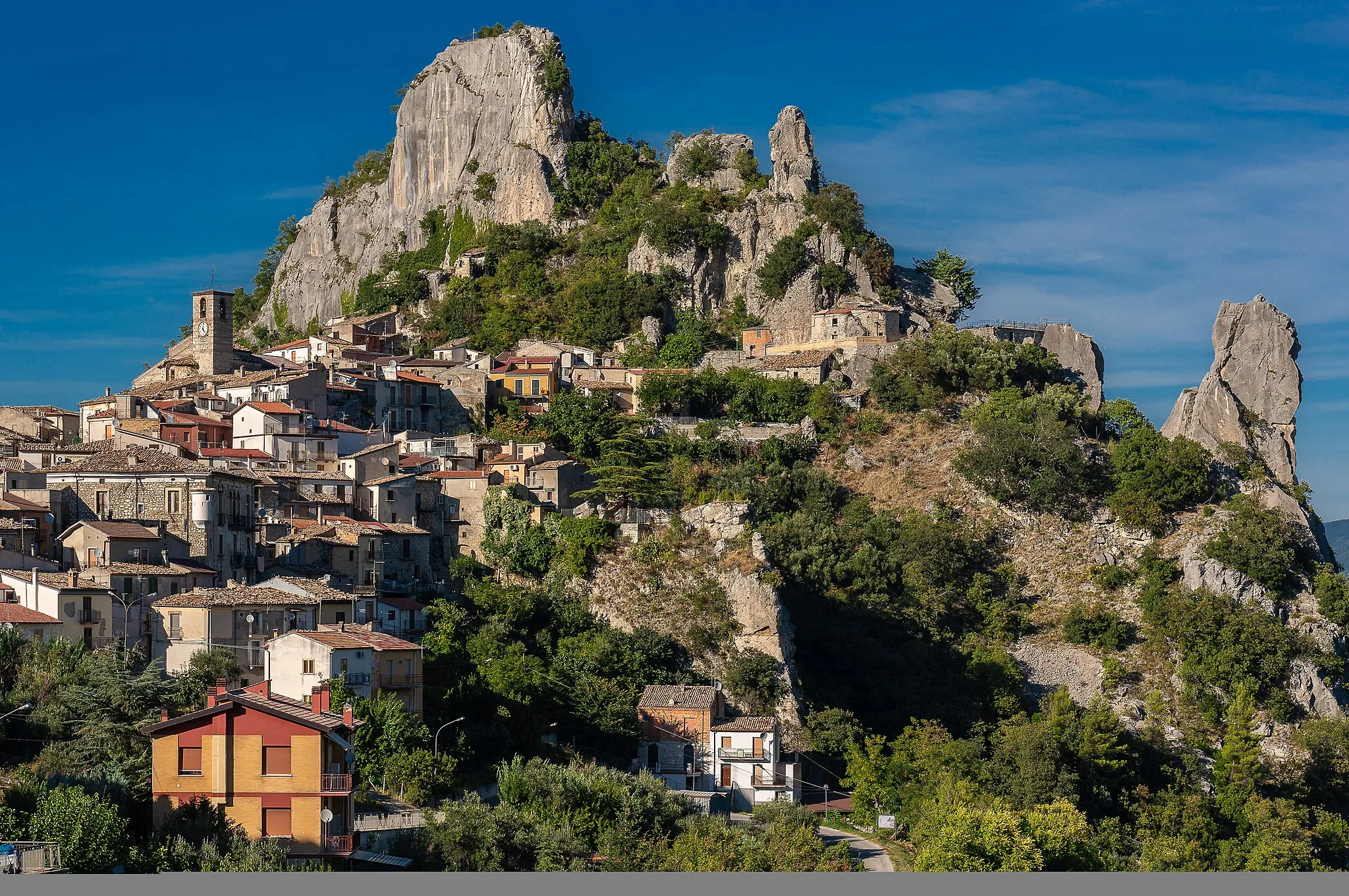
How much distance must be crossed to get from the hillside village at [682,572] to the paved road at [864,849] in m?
0.88

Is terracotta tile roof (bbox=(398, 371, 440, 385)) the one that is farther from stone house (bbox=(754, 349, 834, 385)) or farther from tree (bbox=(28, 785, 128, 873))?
tree (bbox=(28, 785, 128, 873))

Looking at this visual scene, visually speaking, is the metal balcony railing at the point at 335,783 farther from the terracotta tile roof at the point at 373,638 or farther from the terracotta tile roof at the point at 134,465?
the terracotta tile roof at the point at 134,465

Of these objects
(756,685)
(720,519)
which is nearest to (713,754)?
(756,685)

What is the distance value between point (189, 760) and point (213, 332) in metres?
52.4

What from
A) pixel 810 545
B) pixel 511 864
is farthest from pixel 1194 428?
pixel 511 864

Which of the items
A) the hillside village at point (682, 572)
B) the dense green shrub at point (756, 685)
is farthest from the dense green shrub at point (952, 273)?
the dense green shrub at point (756, 685)

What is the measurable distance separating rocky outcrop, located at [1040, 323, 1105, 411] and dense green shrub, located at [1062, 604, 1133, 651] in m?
23.1

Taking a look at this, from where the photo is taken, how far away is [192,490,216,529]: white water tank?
66.1 metres

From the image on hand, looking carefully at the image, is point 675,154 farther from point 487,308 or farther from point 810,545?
point 810,545

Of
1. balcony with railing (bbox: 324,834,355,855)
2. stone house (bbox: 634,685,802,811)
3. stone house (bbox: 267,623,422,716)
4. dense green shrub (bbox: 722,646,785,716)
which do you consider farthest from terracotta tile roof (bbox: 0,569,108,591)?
dense green shrub (bbox: 722,646,785,716)

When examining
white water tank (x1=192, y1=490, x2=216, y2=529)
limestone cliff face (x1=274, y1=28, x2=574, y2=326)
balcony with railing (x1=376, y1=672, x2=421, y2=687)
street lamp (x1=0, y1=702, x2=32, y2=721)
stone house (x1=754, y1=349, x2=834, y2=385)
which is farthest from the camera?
limestone cliff face (x1=274, y1=28, x2=574, y2=326)

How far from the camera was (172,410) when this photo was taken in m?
83.2

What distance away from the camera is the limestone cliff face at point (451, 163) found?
11869 centimetres

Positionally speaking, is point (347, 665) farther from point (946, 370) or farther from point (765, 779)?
point (946, 370)
